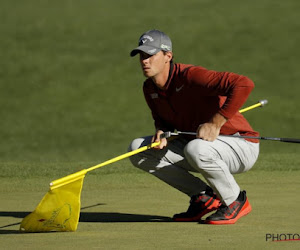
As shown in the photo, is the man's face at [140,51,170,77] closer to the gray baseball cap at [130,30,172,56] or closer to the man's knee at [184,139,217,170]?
the gray baseball cap at [130,30,172,56]

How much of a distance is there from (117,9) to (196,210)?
12831mm

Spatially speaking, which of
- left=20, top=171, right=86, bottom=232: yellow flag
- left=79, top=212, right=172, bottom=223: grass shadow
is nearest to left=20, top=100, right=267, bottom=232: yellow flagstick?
left=20, top=171, right=86, bottom=232: yellow flag

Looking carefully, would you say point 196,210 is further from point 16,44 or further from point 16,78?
point 16,44

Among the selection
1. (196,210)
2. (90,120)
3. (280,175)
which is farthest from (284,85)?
(196,210)

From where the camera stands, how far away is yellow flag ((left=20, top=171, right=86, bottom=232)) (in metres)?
4.07

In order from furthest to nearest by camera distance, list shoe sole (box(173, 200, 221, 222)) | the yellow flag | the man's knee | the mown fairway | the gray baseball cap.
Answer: shoe sole (box(173, 200, 221, 222)), the gray baseball cap, the man's knee, the mown fairway, the yellow flag

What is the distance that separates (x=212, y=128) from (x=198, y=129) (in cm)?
9

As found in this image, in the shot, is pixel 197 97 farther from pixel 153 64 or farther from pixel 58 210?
pixel 58 210

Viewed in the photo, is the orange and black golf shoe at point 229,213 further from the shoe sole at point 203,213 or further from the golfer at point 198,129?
the shoe sole at point 203,213

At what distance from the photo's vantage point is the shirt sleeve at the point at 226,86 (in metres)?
4.29

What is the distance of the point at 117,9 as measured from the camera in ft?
55.8

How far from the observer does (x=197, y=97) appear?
14.7 ft

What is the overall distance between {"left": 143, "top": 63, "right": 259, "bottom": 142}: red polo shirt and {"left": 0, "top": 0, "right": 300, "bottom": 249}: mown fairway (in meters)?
0.61

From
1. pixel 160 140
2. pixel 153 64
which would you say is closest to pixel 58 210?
pixel 160 140
